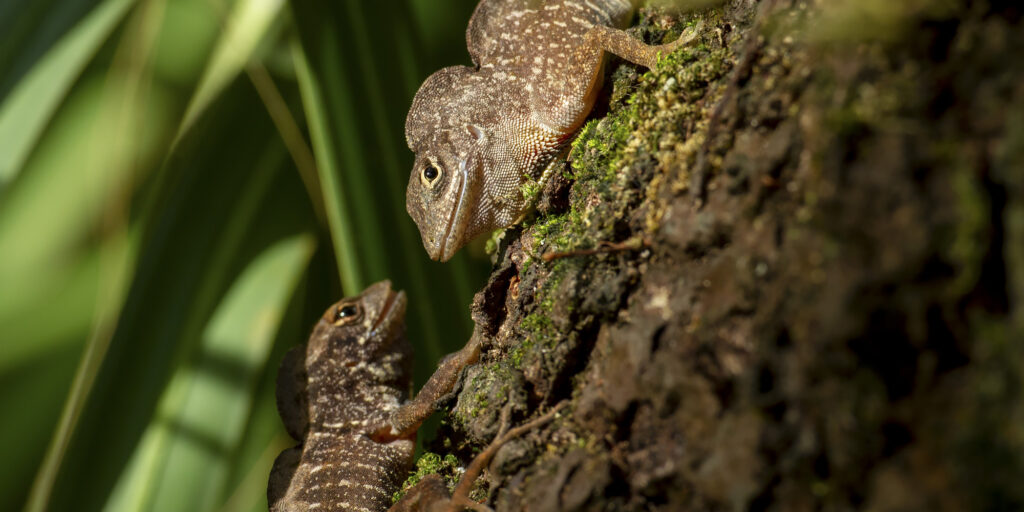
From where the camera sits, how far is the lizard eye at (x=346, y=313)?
2.89 m

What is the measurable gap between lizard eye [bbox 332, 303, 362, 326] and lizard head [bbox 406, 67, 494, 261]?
2.56 feet

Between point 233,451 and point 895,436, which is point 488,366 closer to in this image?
point 895,436

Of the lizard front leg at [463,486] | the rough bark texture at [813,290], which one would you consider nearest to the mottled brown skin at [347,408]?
the lizard front leg at [463,486]

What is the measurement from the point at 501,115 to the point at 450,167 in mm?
238

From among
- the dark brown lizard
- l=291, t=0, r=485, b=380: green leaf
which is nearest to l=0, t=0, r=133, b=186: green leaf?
l=291, t=0, r=485, b=380: green leaf

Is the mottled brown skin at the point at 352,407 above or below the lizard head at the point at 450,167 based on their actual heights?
below

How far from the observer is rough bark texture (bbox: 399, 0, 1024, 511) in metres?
0.78

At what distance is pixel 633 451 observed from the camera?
Answer: 3.80 feet

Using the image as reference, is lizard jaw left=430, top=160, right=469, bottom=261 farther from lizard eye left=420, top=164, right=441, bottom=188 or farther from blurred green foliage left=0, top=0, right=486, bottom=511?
blurred green foliage left=0, top=0, right=486, bottom=511

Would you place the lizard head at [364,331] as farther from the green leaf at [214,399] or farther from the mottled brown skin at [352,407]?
the green leaf at [214,399]

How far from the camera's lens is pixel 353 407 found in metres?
2.79

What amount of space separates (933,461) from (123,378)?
2913mm

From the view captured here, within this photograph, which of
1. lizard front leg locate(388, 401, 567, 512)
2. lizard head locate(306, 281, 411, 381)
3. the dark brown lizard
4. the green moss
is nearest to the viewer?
lizard front leg locate(388, 401, 567, 512)

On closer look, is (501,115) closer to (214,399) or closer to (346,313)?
(346,313)
